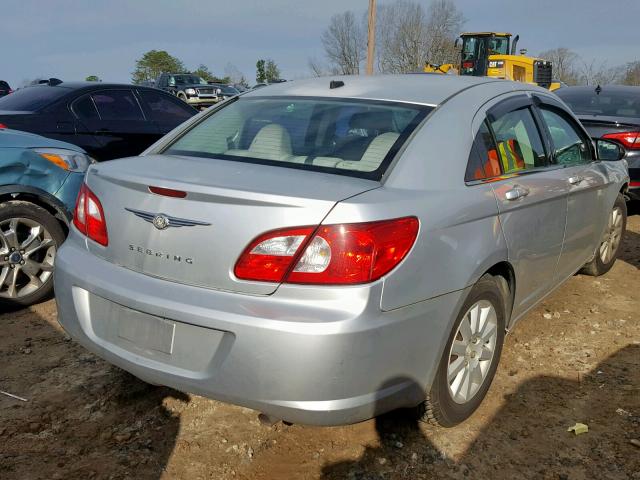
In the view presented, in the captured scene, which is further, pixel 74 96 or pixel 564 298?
pixel 74 96

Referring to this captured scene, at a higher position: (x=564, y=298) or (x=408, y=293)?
(x=408, y=293)

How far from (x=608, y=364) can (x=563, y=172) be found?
116cm

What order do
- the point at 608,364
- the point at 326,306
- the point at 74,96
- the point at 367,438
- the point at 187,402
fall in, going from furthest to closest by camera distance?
the point at 74,96
the point at 608,364
the point at 187,402
the point at 367,438
the point at 326,306

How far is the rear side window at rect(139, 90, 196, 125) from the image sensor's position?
6.88 metres

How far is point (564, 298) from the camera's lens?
14.9 ft

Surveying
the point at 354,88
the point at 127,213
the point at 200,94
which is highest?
the point at 354,88

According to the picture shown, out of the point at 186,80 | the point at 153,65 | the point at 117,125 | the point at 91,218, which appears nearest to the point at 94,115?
the point at 117,125

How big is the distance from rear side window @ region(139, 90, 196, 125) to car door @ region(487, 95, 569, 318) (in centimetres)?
472

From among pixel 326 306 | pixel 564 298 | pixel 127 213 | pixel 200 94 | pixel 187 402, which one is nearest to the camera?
pixel 326 306

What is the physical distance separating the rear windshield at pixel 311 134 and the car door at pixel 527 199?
55 cm

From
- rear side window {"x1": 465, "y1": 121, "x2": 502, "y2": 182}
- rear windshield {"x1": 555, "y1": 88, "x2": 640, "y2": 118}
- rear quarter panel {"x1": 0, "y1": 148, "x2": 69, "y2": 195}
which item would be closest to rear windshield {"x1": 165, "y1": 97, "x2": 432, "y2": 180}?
rear side window {"x1": 465, "y1": 121, "x2": 502, "y2": 182}

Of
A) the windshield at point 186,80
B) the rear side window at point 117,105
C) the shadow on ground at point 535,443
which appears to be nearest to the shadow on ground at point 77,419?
the shadow on ground at point 535,443

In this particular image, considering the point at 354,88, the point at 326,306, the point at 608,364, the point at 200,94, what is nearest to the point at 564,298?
the point at 608,364

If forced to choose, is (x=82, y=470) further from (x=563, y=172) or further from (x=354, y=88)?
(x=563, y=172)
